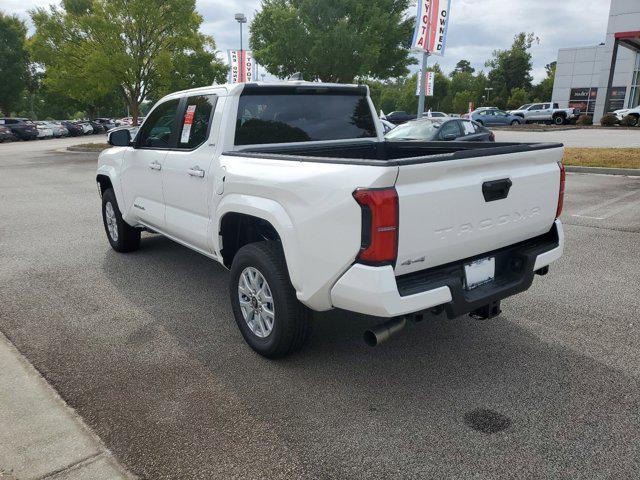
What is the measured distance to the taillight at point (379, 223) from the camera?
257cm

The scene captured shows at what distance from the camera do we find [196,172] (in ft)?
13.3

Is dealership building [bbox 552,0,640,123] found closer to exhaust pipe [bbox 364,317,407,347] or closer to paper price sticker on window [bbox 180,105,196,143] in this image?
paper price sticker on window [bbox 180,105,196,143]

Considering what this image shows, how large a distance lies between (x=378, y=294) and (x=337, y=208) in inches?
20.2

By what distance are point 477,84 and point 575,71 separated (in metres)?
30.9

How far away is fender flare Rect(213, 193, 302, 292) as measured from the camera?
3.02 meters

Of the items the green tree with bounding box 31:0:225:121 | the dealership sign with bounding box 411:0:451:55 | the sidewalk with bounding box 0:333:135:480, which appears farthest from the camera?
the green tree with bounding box 31:0:225:121

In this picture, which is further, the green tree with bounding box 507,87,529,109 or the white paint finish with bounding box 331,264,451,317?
the green tree with bounding box 507,87,529,109

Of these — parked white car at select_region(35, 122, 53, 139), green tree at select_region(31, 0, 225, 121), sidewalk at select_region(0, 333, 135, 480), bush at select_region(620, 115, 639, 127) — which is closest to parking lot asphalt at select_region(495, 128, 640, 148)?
bush at select_region(620, 115, 639, 127)

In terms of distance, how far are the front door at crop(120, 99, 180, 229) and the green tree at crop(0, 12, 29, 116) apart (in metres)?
53.7

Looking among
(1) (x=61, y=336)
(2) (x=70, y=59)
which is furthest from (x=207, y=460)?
(2) (x=70, y=59)

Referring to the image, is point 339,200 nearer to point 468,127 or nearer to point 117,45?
point 468,127

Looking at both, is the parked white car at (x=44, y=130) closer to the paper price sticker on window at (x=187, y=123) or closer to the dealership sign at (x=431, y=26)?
the dealership sign at (x=431, y=26)

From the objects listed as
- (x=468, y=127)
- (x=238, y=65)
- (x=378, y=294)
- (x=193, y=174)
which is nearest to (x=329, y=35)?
(x=238, y=65)

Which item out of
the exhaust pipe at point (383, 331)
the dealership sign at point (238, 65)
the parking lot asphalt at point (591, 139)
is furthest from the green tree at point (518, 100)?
the exhaust pipe at point (383, 331)
